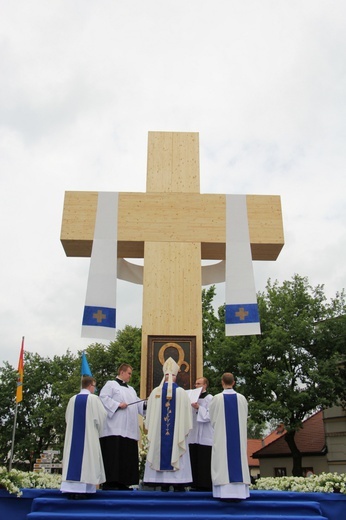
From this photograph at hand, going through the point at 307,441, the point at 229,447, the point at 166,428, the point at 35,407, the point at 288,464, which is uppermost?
the point at 35,407

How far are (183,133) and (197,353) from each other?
Result: 498 cm

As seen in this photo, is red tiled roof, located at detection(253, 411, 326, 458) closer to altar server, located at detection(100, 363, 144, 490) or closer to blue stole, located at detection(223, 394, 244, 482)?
altar server, located at detection(100, 363, 144, 490)

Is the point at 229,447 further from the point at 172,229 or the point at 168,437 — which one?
the point at 172,229

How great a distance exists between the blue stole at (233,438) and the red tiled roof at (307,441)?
1799 centimetres

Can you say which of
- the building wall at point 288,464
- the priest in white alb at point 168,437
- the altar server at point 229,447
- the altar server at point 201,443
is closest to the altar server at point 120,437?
the priest in white alb at point 168,437

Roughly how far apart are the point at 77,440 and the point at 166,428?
1.19 meters

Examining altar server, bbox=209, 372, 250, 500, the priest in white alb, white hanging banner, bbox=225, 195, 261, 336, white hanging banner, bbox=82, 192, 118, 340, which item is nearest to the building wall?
white hanging banner, bbox=225, 195, 261, 336

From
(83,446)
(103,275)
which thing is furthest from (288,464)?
(83,446)

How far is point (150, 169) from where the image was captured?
10.9m

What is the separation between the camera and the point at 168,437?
6523 mm

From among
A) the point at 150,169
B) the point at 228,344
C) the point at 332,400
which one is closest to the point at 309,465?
the point at 332,400

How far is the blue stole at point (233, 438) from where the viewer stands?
595 cm

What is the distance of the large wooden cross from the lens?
973 cm

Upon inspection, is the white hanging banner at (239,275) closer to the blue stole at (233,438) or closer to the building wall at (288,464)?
the blue stole at (233,438)
